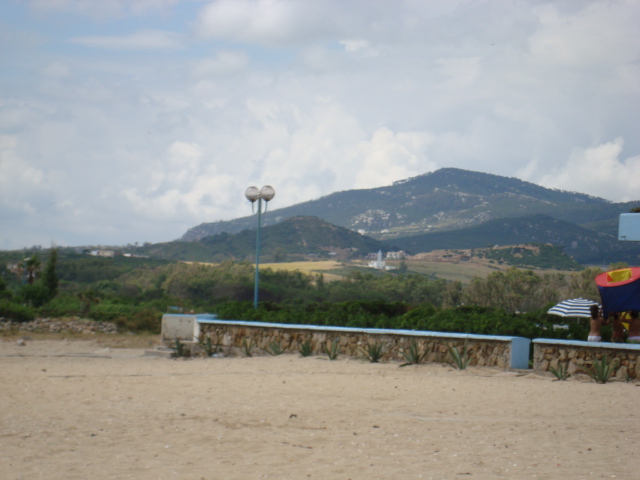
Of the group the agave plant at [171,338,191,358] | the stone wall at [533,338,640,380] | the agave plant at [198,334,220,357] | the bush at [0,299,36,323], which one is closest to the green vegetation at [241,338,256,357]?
the agave plant at [198,334,220,357]

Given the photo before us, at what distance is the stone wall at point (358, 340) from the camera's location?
1177 cm

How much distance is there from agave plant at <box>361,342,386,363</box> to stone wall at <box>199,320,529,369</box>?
0.09 meters

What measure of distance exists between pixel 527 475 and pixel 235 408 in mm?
3942

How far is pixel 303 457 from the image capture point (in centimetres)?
602

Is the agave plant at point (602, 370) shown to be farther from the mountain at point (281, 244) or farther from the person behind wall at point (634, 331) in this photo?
the mountain at point (281, 244)

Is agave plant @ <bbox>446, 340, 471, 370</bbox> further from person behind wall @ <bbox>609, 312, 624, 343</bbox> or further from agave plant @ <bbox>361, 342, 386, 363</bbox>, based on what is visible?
person behind wall @ <bbox>609, 312, 624, 343</bbox>

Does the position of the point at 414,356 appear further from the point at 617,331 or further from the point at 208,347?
the point at 208,347

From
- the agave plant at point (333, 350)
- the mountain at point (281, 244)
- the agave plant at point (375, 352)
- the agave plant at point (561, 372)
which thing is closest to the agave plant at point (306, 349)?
the agave plant at point (333, 350)

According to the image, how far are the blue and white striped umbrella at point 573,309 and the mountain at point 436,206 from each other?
347 ft

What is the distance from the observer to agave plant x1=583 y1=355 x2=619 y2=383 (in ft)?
33.7

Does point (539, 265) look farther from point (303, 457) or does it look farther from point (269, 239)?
point (303, 457)

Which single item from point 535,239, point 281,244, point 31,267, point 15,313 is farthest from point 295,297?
point 535,239

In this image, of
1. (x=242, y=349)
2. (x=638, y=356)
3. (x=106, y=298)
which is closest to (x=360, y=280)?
(x=106, y=298)

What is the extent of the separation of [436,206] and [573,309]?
138 metres
